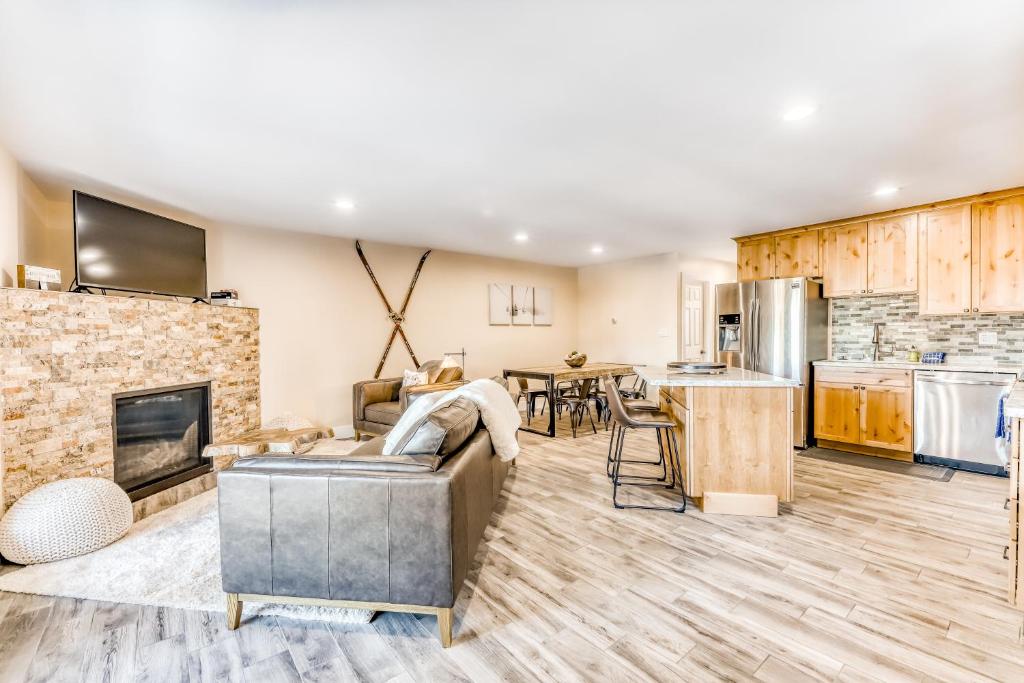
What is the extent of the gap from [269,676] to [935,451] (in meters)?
5.23

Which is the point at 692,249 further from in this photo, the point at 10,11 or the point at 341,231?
the point at 10,11

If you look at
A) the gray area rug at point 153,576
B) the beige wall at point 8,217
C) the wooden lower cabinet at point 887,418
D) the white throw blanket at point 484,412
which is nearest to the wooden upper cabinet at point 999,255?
the wooden lower cabinet at point 887,418

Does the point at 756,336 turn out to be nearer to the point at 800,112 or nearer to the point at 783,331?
the point at 783,331

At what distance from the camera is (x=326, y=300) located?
522cm

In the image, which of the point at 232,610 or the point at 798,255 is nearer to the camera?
the point at 232,610

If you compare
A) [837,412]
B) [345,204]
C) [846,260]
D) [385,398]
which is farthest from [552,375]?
[846,260]

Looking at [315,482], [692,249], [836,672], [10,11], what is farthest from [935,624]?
[692,249]

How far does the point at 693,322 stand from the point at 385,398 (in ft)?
15.7

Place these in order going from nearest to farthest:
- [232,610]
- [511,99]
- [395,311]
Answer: [232,610] < [511,99] < [395,311]

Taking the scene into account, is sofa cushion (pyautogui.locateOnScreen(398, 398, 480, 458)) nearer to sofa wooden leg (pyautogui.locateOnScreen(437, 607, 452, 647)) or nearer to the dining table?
sofa wooden leg (pyautogui.locateOnScreen(437, 607, 452, 647))

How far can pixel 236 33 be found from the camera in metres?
1.69

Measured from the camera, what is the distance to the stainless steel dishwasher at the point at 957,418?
12.2 feet

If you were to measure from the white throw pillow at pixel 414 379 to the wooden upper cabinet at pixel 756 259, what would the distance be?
400 cm

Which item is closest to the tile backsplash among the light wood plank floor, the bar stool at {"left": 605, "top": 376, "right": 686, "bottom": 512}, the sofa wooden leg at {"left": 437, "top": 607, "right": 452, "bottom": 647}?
the light wood plank floor
